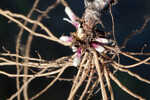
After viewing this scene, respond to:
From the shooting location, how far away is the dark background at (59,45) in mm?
1808

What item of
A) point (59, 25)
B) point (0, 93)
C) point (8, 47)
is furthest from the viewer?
point (59, 25)

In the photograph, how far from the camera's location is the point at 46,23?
6.75 feet

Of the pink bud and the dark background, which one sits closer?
the pink bud

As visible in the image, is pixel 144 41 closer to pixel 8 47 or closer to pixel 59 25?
pixel 59 25

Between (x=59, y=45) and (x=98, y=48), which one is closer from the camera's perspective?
(x=98, y=48)

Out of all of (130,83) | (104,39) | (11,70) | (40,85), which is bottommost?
(130,83)

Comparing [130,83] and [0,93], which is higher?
[0,93]

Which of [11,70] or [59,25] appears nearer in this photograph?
[11,70]

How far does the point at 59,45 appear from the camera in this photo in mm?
2029

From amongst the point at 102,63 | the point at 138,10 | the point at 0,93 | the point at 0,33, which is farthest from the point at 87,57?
the point at 138,10

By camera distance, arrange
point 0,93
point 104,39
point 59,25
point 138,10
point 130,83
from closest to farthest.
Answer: point 104,39
point 0,93
point 130,83
point 59,25
point 138,10

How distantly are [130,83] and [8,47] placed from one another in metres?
0.89

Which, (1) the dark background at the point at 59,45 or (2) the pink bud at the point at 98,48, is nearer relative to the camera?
(2) the pink bud at the point at 98,48

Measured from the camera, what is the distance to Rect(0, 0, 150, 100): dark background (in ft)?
5.93
